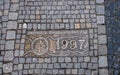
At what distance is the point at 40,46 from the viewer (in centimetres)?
861

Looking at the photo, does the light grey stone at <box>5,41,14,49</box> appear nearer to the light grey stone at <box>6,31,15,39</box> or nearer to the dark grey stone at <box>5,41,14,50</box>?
the dark grey stone at <box>5,41,14,50</box>

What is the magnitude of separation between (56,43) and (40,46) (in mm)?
453

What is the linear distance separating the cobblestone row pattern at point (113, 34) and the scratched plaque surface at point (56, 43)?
657mm

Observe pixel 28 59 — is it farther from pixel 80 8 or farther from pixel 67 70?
pixel 80 8

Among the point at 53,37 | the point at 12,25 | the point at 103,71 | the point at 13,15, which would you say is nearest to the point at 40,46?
the point at 53,37

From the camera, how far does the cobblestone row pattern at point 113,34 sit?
8.31 metres

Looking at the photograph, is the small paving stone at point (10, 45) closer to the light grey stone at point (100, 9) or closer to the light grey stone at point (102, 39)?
the light grey stone at point (102, 39)

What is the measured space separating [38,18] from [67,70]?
1754mm

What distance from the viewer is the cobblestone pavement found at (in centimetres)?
836

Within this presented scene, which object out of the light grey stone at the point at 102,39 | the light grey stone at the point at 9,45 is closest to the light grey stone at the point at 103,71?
the light grey stone at the point at 102,39

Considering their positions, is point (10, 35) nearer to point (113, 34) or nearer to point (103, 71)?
point (103, 71)

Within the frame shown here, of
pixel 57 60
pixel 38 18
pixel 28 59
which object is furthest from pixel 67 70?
pixel 38 18

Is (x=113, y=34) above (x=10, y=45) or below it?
A: above

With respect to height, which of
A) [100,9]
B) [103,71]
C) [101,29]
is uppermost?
[100,9]
